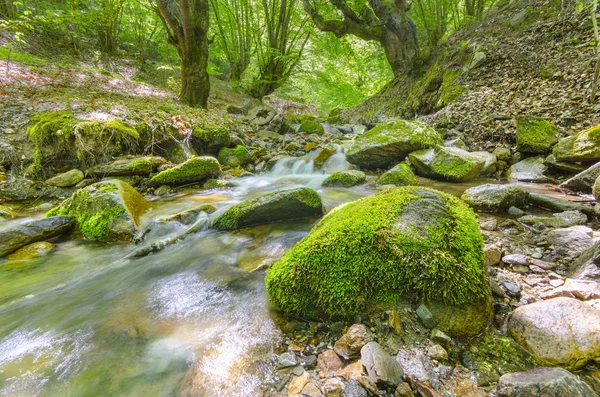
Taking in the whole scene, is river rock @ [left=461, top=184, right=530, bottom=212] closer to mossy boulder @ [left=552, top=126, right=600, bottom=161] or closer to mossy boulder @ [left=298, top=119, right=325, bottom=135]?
mossy boulder @ [left=552, top=126, right=600, bottom=161]

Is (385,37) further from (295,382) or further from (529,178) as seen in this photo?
(295,382)

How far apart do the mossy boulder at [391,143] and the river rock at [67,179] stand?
6.56 m

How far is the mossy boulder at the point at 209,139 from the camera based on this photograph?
26.5ft

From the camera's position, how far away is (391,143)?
6723 mm

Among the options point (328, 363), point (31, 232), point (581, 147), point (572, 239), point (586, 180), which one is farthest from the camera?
point (581, 147)

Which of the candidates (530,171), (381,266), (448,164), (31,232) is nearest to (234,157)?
(31,232)

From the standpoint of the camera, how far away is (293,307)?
200cm

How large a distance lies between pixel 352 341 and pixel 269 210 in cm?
277

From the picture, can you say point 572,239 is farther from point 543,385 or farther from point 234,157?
point 234,157

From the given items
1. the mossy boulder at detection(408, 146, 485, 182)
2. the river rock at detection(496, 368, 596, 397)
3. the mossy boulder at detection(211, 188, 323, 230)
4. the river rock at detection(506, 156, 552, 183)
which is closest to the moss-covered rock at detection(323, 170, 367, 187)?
the mossy boulder at detection(408, 146, 485, 182)

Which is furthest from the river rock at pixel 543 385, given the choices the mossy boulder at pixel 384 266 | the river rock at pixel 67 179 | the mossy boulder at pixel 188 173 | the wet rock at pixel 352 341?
the river rock at pixel 67 179

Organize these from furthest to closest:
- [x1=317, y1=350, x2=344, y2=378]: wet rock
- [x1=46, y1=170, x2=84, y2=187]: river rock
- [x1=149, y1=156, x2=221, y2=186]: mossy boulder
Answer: [x1=149, y1=156, x2=221, y2=186]: mossy boulder, [x1=46, y1=170, x2=84, y2=187]: river rock, [x1=317, y1=350, x2=344, y2=378]: wet rock

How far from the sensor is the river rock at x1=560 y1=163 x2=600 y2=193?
4.30m

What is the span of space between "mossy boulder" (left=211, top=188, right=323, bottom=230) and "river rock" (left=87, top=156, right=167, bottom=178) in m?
3.39
